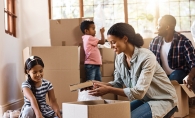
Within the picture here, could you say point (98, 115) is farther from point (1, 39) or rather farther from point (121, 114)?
point (1, 39)

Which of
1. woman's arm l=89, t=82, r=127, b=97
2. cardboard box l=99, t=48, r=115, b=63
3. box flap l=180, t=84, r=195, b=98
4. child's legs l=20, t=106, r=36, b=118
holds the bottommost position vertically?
child's legs l=20, t=106, r=36, b=118

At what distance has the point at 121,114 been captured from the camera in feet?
4.35

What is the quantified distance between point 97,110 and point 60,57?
1.71 m

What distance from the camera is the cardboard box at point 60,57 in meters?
2.88

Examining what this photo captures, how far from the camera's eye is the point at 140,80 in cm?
159

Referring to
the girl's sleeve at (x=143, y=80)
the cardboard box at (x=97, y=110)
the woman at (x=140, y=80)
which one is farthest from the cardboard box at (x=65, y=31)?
the cardboard box at (x=97, y=110)

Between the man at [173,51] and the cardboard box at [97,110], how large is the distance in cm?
157

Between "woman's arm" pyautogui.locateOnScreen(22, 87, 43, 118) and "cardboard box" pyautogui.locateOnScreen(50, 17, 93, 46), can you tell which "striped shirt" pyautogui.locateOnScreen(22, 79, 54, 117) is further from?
"cardboard box" pyautogui.locateOnScreen(50, 17, 93, 46)

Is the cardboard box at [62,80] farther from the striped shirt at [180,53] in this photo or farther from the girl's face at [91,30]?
the striped shirt at [180,53]

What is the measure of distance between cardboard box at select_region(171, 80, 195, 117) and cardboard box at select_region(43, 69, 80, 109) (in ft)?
3.03

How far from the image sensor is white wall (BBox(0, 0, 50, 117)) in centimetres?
301

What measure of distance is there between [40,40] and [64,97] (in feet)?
4.25

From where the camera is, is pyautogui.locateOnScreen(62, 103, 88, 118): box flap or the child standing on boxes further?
the child standing on boxes

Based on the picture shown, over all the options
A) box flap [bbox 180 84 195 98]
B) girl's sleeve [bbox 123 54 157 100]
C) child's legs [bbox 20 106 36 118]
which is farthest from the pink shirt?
girl's sleeve [bbox 123 54 157 100]
